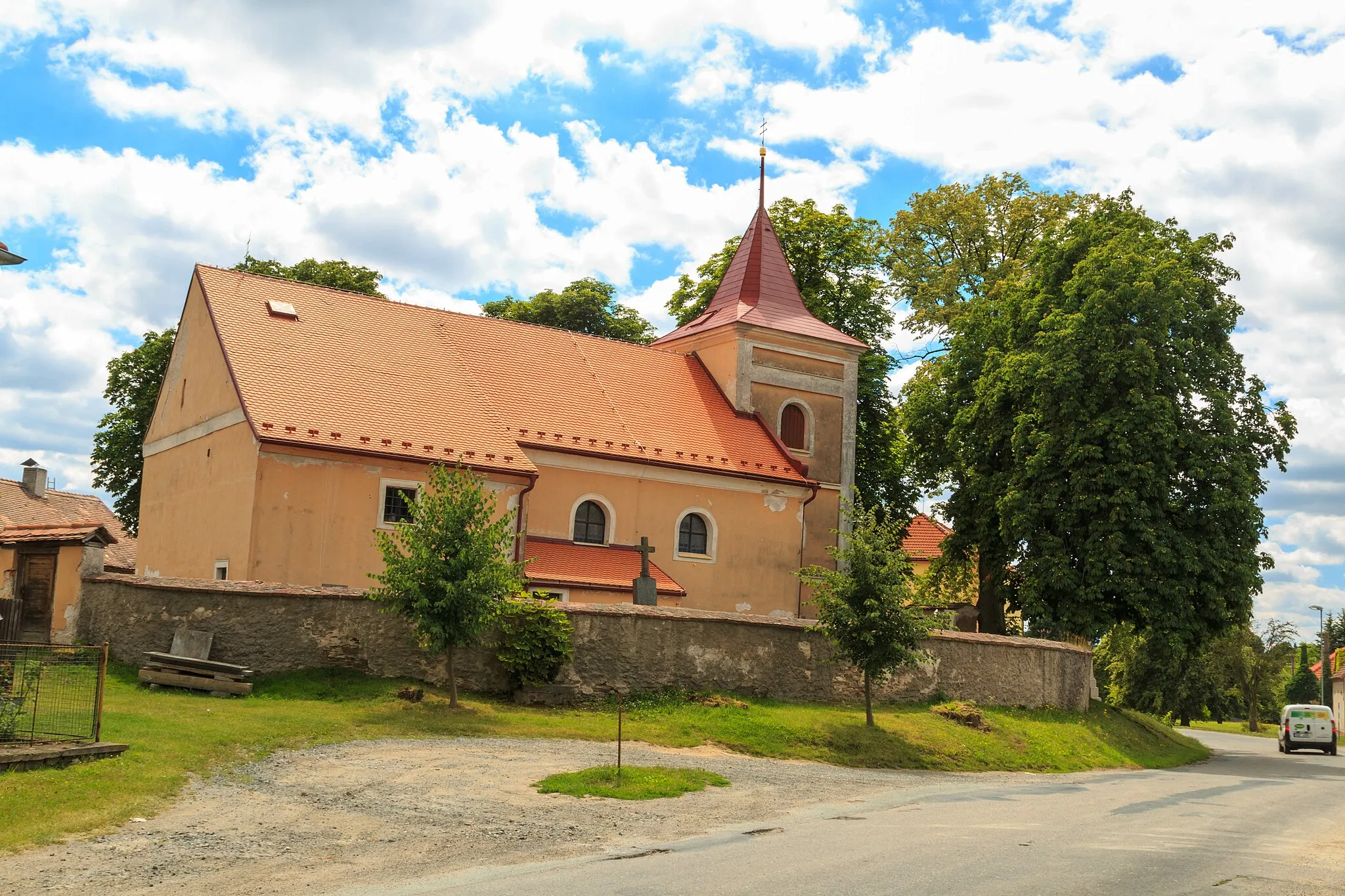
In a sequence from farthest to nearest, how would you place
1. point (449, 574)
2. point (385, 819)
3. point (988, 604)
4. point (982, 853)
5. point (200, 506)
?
1. point (988, 604)
2. point (200, 506)
3. point (449, 574)
4. point (385, 819)
5. point (982, 853)

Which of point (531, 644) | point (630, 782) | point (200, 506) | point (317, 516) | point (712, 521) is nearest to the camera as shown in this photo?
point (630, 782)

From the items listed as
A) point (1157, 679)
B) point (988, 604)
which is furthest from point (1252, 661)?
point (988, 604)

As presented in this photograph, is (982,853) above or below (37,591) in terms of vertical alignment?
below

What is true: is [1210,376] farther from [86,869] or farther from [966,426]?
[86,869]

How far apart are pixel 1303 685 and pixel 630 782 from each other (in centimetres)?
8323

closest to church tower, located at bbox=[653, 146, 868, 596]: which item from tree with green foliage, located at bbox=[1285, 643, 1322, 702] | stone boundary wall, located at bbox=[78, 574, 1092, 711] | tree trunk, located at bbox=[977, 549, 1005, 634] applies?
tree trunk, located at bbox=[977, 549, 1005, 634]

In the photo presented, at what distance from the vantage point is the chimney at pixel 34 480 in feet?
162

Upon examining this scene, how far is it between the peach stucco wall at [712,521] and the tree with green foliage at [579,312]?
16.9m

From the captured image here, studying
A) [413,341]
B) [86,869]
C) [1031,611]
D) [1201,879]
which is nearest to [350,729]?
[86,869]

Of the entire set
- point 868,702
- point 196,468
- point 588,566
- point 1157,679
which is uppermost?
point 196,468

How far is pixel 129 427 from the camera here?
39.9 metres

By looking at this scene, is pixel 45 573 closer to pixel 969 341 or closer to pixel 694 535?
pixel 694 535

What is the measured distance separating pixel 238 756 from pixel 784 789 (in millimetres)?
6825

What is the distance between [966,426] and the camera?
35.5 meters
